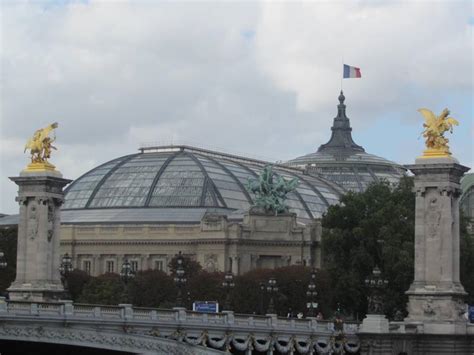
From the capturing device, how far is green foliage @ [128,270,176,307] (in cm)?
14250

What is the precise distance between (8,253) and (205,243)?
2028 inches

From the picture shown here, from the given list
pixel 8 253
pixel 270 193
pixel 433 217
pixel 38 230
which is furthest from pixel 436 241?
A: pixel 270 193

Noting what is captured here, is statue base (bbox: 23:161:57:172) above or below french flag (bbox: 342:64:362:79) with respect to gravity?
below

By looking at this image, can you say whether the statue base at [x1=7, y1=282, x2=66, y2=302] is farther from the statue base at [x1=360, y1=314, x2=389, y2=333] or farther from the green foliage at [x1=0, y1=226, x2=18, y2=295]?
the green foliage at [x1=0, y1=226, x2=18, y2=295]

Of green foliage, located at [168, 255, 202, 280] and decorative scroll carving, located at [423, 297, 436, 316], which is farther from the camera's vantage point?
green foliage, located at [168, 255, 202, 280]

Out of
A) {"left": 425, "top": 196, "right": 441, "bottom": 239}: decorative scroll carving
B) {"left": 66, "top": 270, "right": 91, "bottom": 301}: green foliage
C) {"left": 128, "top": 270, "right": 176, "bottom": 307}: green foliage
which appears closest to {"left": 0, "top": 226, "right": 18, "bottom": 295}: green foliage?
{"left": 66, "top": 270, "right": 91, "bottom": 301}: green foliage

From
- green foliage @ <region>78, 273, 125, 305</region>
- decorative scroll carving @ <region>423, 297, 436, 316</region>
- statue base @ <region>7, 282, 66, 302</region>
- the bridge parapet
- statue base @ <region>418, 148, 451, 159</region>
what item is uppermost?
statue base @ <region>418, 148, 451, 159</region>

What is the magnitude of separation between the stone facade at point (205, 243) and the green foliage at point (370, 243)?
5719 cm

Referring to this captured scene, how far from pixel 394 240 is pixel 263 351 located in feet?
109

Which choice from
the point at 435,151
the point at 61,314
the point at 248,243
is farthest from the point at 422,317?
the point at 248,243

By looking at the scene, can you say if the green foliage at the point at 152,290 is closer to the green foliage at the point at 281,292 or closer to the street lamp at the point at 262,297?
the green foliage at the point at 281,292

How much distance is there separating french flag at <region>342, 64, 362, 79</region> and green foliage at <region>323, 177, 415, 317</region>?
19.7m

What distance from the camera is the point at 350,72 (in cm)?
14588

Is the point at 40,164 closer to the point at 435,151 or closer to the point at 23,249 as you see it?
the point at 23,249
